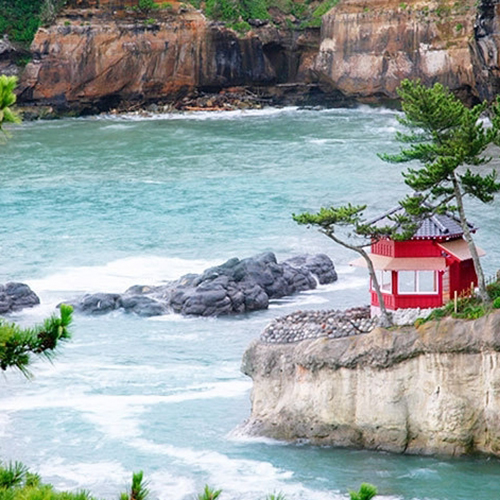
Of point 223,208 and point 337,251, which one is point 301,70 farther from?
point 337,251

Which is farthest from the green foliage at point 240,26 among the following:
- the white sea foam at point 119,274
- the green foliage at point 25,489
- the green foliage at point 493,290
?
the green foliage at point 25,489

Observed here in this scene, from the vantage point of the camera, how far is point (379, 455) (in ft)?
86.6

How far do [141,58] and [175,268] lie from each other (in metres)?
48.4

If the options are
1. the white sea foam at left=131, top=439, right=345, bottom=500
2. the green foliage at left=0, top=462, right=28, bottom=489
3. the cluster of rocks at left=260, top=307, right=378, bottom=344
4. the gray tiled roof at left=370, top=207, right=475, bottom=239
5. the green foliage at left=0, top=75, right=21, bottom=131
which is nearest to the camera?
the green foliage at left=0, top=75, right=21, bottom=131

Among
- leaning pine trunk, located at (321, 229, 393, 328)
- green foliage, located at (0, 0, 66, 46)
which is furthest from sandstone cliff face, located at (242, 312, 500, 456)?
green foliage, located at (0, 0, 66, 46)

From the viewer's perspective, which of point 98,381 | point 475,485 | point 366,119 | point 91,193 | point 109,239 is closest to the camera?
point 475,485

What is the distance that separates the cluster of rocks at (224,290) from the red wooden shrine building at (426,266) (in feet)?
42.3

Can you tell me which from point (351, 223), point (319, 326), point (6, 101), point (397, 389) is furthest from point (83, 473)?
point (6, 101)

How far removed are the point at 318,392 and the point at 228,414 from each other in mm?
4325

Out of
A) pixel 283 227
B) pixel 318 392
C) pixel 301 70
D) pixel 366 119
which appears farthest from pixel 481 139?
pixel 301 70

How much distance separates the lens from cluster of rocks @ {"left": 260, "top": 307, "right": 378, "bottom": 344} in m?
27.6

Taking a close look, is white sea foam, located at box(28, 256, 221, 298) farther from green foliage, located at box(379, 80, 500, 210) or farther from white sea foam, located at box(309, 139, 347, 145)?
white sea foam, located at box(309, 139, 347, 145)

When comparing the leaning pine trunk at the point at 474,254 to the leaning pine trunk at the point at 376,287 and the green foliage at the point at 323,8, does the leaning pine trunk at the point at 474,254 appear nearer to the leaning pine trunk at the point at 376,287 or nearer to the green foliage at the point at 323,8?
the leaning pine trunk at the point at 376,287

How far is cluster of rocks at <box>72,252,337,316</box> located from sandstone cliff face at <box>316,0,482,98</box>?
4025 cm
